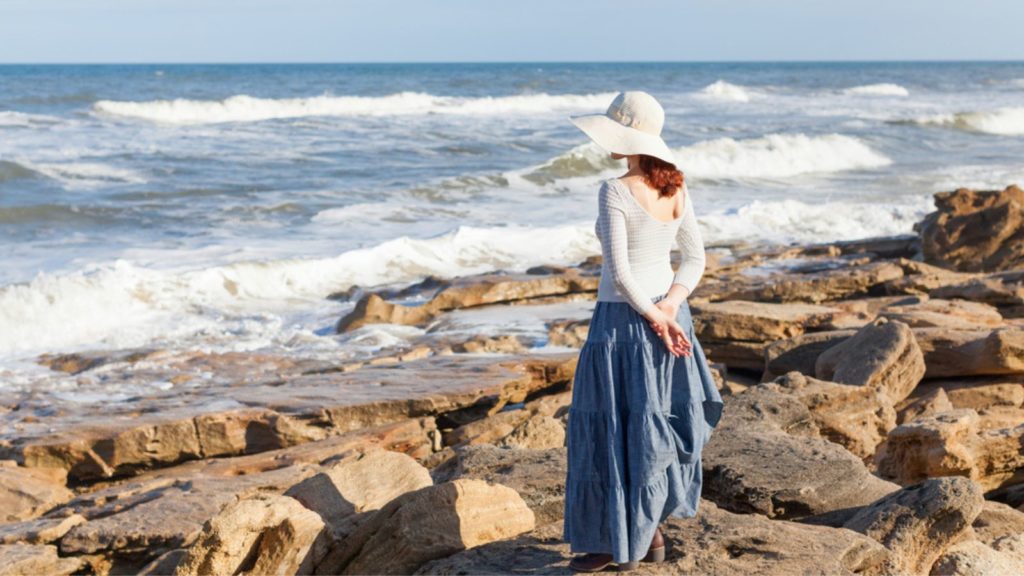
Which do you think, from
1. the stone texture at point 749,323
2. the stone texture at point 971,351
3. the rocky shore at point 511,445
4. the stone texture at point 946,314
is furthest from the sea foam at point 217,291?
the stone texture at point 971,351

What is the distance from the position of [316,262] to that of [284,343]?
141 inches

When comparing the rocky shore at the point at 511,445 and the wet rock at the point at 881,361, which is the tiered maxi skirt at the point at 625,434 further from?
the wet rock at the point at 881,361

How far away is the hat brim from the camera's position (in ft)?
12.1

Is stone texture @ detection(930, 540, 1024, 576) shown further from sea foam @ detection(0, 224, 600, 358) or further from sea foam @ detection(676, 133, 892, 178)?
sea foam @ detection(676, 133, 892, 178)

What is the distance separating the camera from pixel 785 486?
14.9 feet

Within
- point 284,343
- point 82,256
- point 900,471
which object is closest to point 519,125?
point 82,256

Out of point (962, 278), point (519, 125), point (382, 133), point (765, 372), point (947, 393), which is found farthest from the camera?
point (519, 125)

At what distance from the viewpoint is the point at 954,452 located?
5090 mm

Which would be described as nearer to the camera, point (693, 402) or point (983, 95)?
point (693, 402)

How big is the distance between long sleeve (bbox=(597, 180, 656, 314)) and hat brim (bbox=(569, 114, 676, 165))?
12 centimetres

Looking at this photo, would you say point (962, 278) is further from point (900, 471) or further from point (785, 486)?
point (785, 486)

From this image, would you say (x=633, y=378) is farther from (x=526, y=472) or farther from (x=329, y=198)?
(x=329, y=198)

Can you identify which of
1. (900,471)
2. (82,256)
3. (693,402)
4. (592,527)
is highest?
(693,402)

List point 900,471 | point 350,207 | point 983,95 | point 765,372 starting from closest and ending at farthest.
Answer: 1. point 900,471
2. point 765,372
3. point 350,207
4. point 983,95
